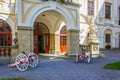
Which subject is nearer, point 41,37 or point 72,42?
point 72,42

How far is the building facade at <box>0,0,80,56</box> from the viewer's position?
1389cm

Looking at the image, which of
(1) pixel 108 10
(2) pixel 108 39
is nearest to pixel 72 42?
(2) pixel 108 39

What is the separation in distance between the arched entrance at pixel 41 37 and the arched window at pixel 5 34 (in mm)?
2744

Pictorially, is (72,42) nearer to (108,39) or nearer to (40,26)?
(40,26)

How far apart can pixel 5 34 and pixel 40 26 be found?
3787 millimetres

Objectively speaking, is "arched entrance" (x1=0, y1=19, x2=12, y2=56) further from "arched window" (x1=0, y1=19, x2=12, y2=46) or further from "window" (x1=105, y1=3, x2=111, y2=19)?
"window" (x1=105, y1=3, x2=111, y2=19)

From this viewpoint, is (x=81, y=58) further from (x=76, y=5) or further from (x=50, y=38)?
(x=50, y=38)

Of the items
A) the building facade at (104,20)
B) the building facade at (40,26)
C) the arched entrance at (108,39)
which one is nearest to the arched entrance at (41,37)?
the building facade at (40,26)

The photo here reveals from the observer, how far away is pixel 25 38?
45.9 ft

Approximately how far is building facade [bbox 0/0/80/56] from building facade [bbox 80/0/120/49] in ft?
13.0

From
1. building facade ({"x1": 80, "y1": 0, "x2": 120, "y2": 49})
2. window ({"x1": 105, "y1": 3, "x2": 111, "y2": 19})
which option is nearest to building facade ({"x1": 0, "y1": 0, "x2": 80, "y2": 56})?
building facade ({"x1": 80, "y1": 0, "x2": 120, "y2": 49})

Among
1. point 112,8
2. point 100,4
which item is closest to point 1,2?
point 100,4

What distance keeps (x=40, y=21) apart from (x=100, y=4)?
10.1m

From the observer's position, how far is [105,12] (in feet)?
90.6
